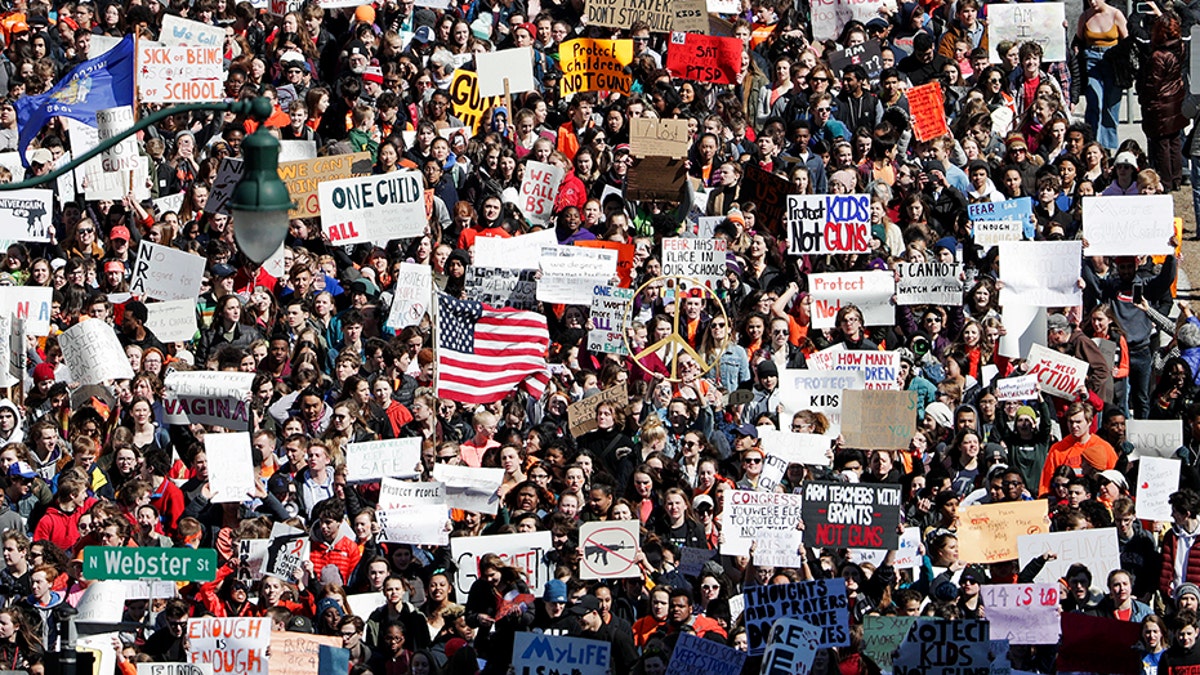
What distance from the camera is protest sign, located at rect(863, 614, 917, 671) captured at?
55.3 ft

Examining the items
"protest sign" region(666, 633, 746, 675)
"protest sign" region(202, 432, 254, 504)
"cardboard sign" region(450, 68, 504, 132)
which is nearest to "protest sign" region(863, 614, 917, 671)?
"protest sign" region(666, 633, 746, 675)

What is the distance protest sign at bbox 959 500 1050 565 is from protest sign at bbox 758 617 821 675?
8.15ft

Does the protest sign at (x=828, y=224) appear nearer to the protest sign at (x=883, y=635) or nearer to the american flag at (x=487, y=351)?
the american flag at (x=487, y=351)

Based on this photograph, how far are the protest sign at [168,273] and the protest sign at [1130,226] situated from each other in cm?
671

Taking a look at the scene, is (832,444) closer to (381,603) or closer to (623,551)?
(623,551)

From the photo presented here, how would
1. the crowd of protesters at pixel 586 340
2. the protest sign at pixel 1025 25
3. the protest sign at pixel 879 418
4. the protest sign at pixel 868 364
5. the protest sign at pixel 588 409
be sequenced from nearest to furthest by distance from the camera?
the crowd of protesters at pixel 586 340
the protest sign at pixel 879 418
the protest sign at pixel 588 409
the protest sign at pixel 868 364
the protest sign at pixel 1025 25

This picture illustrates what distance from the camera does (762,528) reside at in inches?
712

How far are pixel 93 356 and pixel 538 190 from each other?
415 cm

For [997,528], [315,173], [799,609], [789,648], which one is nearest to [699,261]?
[315,173]

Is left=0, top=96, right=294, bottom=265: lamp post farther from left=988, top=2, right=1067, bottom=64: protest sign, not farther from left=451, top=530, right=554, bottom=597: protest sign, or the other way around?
left=988, top=2, right=1067, bottom=64: protest sign

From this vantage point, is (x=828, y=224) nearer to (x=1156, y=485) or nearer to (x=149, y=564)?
(x=1156, y=485)

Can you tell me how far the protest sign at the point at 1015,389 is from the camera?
20.1 meters

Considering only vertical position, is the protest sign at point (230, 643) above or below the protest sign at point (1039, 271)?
below

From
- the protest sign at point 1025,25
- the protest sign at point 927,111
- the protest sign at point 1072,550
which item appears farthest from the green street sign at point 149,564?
the protest sign at point 1025,25
